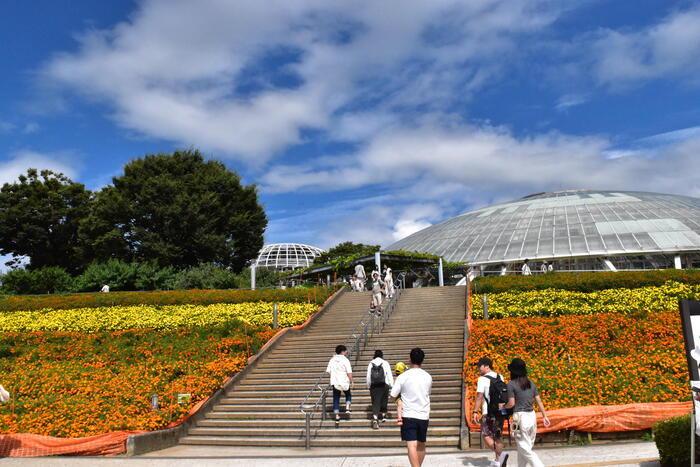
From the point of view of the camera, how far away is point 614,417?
904cm

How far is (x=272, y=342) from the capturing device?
1688 centimetres

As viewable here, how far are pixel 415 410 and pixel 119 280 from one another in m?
27.2

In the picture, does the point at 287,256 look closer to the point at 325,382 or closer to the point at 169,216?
the point at 169,216

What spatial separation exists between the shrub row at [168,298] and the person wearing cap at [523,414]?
16.7m

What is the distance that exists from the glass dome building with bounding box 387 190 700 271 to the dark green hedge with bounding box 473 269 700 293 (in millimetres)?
10316

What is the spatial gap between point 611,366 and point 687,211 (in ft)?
98.4

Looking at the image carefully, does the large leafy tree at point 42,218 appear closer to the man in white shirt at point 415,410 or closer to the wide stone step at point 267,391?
the wide stone step at point 267,391

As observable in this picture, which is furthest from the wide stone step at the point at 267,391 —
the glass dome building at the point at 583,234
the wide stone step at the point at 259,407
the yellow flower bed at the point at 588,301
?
the glass dome building at the point at 583,234

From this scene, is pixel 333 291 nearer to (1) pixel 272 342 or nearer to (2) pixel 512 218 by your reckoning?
(1) pixel 272 342

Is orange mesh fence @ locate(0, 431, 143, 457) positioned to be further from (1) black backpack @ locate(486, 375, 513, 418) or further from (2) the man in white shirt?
(1) black backpack @ locate(486, 375, 513, 418)

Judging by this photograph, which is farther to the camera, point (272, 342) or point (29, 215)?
point (29, 215)

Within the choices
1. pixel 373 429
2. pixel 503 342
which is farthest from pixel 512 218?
pixel 373 429

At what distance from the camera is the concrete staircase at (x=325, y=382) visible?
10820 millimetres

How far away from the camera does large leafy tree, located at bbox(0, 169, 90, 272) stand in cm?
4322
